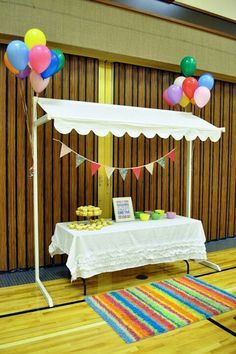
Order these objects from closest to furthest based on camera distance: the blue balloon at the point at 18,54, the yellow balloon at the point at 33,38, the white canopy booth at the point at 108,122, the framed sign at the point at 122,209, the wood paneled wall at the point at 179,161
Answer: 1. the blue balloon at the point at 18,54
2. the yellow balloon at the point at 33,38
3. the white canopy booth at the point at 108,122
4. the framed sign at the point at 122,209
5. the wood paneled wall at the point at 179,161

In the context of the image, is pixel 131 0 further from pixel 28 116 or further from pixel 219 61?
pixel 28 116

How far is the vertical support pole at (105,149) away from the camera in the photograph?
493 cm

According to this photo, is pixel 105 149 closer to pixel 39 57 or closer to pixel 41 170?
pixel 41 170

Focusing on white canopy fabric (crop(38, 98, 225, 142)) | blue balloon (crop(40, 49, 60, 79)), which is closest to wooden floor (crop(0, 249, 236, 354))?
white canopy fabric (crop(38, 98, 225, 142))

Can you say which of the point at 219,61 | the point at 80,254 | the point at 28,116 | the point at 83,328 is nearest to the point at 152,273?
the point at 80,254

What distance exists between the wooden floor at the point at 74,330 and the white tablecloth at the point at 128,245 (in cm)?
36

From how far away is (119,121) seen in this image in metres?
3.82

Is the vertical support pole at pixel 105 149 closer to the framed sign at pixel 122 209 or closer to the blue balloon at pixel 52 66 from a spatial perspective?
the framed sign at pixel 122 209

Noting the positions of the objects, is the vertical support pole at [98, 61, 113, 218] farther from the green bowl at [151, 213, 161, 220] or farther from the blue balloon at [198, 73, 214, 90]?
the blue balloon at [198, 73, 214, 90]

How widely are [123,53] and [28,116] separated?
5.44ft

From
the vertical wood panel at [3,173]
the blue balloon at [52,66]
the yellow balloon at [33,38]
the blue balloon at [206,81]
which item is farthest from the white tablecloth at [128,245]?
the yellow balloon at [33,38]

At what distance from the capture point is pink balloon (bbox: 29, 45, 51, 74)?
3277 millimetres

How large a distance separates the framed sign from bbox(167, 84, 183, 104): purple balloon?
5.07 feet

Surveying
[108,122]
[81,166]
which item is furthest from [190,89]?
[81,166]
